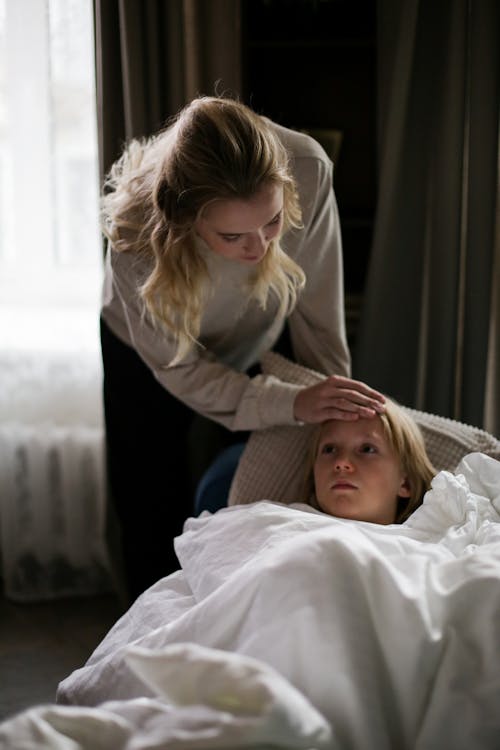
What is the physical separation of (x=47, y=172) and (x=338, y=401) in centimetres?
141

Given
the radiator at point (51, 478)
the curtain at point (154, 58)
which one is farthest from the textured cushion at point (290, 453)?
the curtain at point (154, 58)

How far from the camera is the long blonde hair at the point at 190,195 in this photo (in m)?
1.69

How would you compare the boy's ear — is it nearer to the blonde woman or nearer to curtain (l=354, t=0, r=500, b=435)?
the blonde woman

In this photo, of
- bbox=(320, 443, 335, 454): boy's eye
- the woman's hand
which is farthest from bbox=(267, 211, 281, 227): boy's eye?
bbox=(320, 443, 335, 454): boy's eye

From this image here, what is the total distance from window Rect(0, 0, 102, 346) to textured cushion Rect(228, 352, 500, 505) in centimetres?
101

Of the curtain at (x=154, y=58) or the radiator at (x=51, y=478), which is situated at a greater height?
the curtain at (x=154, y=58)

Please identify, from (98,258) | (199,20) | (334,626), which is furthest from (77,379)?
(334,626)

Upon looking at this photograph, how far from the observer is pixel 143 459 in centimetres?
247

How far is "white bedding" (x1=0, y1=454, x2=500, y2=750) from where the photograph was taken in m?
1.10

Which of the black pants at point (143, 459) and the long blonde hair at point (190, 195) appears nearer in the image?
the long blonde hair at point (190, 195)

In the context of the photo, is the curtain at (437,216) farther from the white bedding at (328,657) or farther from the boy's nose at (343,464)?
the white bedding at (328,657)

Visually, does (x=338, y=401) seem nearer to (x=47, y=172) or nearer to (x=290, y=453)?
(x=290, y=453)

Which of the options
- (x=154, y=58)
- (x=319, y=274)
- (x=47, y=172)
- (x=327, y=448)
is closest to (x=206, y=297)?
(x=319, y=274)

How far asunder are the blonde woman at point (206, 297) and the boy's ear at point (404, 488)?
0.17 metres
